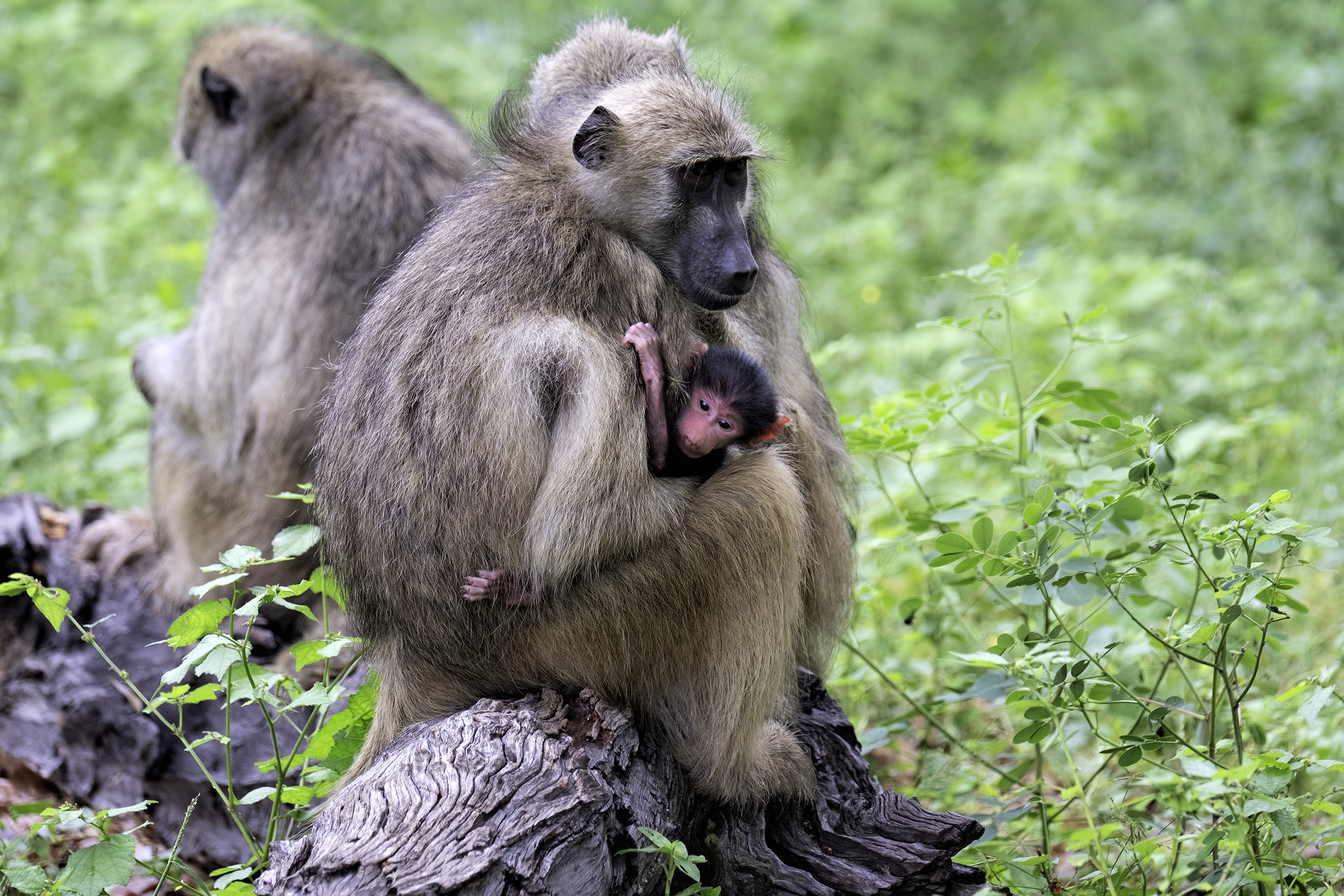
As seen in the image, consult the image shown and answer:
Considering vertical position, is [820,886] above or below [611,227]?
below

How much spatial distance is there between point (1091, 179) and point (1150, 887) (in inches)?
251

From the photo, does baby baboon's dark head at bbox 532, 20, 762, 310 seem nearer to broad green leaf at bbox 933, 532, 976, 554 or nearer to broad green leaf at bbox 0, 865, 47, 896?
broad green leaf at bbox 933, 532, 976, 554

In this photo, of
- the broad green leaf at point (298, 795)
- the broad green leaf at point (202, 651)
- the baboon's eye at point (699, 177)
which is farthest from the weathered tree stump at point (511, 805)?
the baboon's eye at point (699, 177)

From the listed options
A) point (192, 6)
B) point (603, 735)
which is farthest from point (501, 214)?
point (192, 6)

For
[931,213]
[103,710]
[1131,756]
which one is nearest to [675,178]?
[1131,756]

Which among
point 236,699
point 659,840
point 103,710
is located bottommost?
point 103,710

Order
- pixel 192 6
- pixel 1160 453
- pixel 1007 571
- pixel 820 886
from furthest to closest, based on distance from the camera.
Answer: pixel 192 6 → pixel 1160 453 → pixel 1007 571 → pixel 820 886

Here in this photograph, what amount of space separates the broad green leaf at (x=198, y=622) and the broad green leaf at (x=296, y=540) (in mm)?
183

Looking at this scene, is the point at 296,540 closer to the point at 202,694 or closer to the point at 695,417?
the point at 202,694

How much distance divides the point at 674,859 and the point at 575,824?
0.74 ft

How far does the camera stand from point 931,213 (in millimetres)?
7961

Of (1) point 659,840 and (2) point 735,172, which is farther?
(2) point 735,172

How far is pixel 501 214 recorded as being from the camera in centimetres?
304

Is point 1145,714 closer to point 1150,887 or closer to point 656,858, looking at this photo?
point 1150,887
